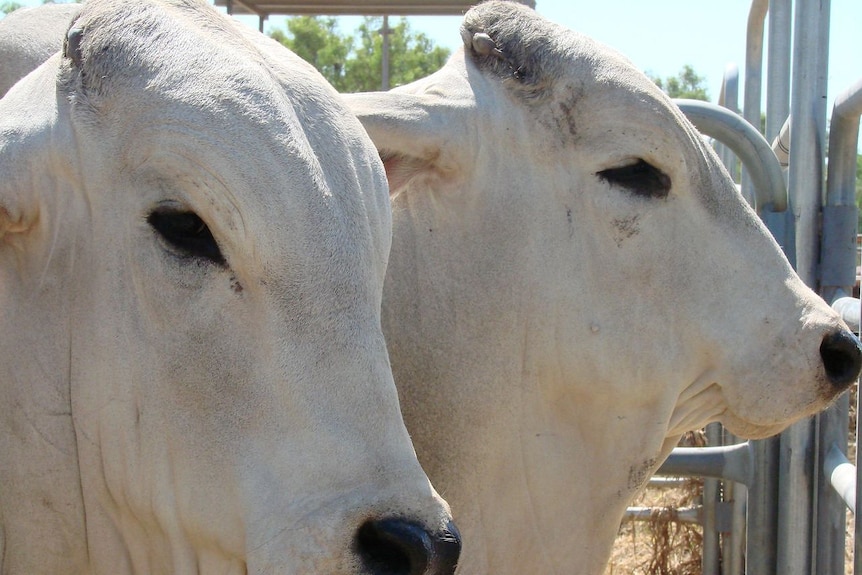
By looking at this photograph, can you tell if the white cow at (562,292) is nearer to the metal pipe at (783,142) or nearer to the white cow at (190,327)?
the white cow at (190,327)

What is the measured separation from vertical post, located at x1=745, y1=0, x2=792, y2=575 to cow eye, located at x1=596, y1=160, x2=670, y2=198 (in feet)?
2.50

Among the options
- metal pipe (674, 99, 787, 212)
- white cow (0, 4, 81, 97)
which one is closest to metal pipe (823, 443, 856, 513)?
metal pipe (674, 99, 787, 212)

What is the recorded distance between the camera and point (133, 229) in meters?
1.93

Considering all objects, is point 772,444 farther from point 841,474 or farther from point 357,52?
point 357,52

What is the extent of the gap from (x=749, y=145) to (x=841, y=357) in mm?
884

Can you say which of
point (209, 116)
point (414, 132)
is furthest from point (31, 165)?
point (414, 132)

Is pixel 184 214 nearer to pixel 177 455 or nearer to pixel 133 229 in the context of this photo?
pixel 133 229

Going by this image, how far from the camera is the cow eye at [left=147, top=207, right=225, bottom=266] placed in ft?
6.27

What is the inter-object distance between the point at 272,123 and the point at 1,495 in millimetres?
809

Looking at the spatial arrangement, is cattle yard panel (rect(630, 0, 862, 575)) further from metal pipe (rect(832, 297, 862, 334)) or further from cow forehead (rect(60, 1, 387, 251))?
cow forehead (rect(60, 1, 387, 251))

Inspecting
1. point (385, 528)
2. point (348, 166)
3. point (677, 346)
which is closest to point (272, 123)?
point (348, 166)

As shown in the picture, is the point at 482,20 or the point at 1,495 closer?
the point at 1,495

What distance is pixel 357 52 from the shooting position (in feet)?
92.9

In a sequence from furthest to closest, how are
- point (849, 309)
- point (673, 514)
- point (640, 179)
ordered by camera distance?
point (673, 514) → point (849, 309) → point (640, 179)
